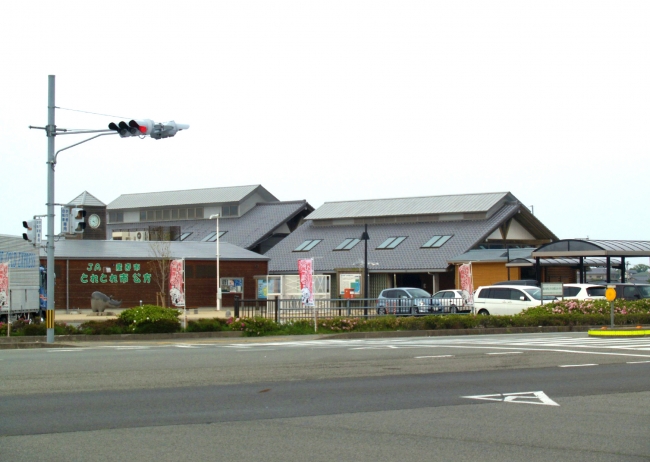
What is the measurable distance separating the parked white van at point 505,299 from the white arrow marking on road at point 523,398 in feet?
76.3

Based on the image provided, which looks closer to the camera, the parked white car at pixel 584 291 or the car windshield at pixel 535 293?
the parked white car at pixel 584 291

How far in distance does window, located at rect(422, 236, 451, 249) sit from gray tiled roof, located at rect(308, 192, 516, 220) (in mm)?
2759

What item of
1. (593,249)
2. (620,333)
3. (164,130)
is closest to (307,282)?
(164,130)

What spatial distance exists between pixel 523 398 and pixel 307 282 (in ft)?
58.9

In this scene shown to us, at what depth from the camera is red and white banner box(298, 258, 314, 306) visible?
27.7 meters

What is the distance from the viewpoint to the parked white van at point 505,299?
34031 mm

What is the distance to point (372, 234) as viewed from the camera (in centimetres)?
6084

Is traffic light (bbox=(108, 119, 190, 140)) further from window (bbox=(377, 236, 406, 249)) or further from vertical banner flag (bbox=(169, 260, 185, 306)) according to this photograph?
window (bbox=(377, 236, 406, 249))

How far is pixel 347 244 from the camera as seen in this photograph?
59125 mm

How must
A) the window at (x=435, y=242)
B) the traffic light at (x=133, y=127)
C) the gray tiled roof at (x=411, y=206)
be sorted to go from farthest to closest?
the gray tiled roof at (x=411, y=206)
the window at (x=435, y=242)
the traffic light at (x=133, y=127)

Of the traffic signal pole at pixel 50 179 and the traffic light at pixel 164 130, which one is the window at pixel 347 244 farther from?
the traffic light at pixel 164 130

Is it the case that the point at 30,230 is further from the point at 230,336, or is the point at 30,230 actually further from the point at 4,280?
the point at 230,336

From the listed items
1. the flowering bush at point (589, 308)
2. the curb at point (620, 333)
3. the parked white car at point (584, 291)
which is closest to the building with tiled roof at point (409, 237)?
the parked white car at point (584, 291)


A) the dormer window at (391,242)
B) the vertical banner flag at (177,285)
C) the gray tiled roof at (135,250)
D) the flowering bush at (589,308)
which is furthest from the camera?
the dormer window at (391,242)
